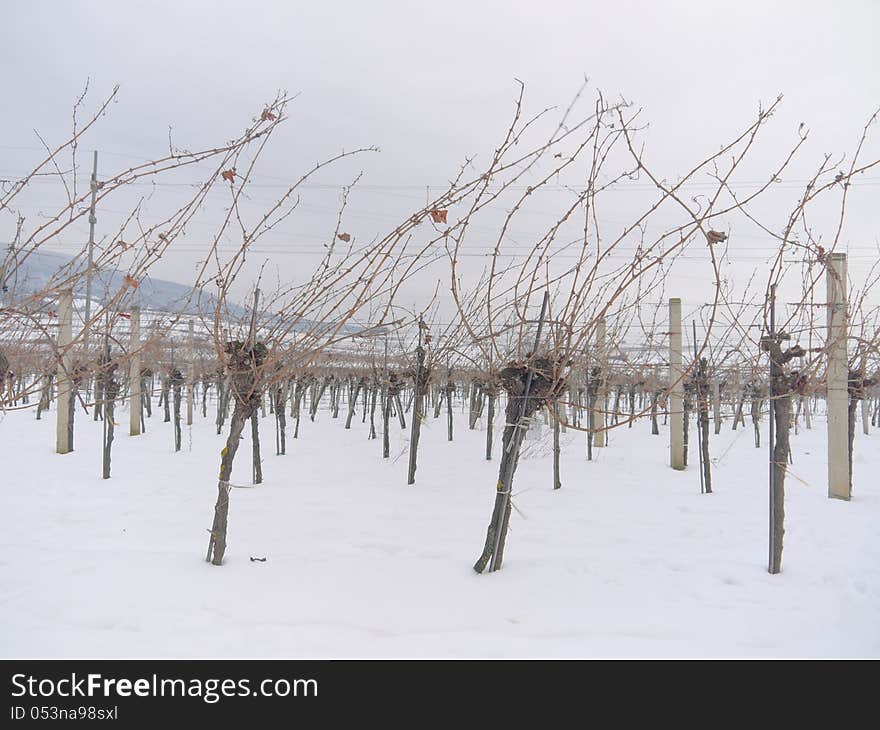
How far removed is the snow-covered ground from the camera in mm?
2355

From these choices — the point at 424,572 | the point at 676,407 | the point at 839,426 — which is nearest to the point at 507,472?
the point at 424,572

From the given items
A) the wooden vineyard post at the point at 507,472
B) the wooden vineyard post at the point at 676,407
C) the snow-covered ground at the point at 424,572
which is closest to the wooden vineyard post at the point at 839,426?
the snow-covered ground at the point at 424,572

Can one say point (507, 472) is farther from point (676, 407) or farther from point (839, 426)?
point (676, 407)

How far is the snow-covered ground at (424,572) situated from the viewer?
92.7 inches

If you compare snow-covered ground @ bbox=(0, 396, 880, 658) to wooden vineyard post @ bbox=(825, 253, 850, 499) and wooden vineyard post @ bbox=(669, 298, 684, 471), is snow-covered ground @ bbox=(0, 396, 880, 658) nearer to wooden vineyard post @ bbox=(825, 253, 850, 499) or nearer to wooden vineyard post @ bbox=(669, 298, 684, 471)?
wooden vineyard post @ bbox=(825, 253, 850, 499)

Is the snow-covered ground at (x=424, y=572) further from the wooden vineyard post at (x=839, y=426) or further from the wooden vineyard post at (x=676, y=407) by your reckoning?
the wooden vineyard post at (x=676, y=407)

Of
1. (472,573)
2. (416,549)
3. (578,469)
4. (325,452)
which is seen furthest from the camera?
(325,452)

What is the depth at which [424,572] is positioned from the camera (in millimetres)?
3217

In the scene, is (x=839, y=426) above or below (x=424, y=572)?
above

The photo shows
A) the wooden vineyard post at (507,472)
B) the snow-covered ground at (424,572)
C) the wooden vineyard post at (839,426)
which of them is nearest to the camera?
the snow-covered ground at (424,572)
